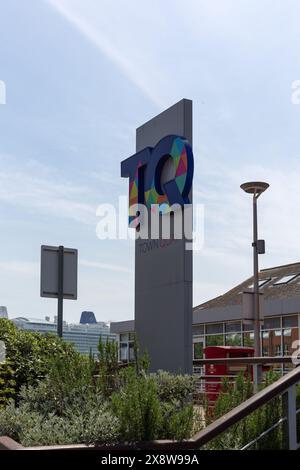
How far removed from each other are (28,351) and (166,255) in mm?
2379

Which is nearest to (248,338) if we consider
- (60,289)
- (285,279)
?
(285,279)

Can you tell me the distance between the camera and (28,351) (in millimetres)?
9219

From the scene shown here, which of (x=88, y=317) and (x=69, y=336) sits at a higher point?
(x=88, y=317)

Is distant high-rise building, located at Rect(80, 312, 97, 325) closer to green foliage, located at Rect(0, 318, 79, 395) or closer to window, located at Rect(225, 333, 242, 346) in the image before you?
window, located at Rect(225, 333, 242, 346)

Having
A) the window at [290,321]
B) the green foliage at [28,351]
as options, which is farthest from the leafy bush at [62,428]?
the window at [290,321]

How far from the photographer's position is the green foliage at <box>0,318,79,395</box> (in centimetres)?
884

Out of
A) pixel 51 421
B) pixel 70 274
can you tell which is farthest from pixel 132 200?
pixel 51 421

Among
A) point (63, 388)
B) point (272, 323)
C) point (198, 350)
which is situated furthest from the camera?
point (198, 350)

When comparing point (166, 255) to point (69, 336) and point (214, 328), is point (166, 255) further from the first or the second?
point (214, 328)

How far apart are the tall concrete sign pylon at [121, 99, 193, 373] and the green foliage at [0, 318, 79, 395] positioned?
4.33 feet

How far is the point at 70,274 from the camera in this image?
10.0m

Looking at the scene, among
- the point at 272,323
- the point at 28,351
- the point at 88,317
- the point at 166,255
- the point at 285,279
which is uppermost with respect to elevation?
the point at 88,317

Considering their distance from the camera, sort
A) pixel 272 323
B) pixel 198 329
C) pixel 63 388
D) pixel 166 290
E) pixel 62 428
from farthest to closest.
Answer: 1. pixel 198 329
2. pixel 272 323
3. pixel 166 290
4. pixel 63 388
5. pixel 62 428
